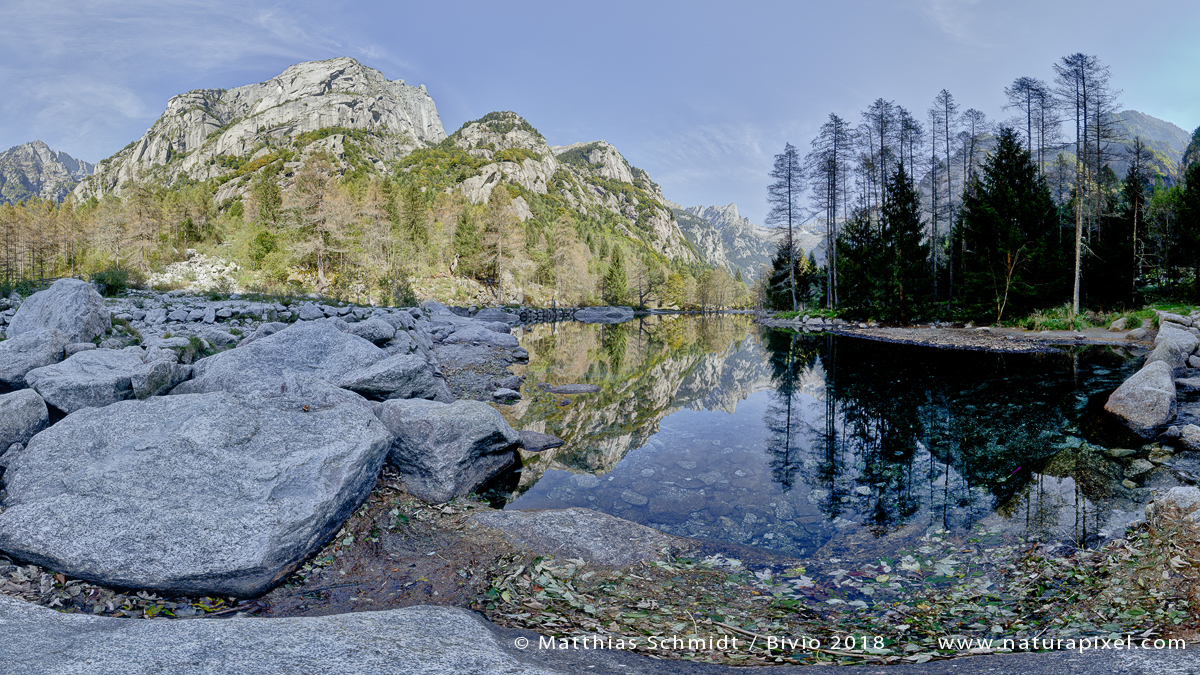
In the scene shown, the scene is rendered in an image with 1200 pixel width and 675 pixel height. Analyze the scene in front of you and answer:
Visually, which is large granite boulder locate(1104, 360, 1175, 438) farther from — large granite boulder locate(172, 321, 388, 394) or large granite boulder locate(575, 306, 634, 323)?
large granite boulder locate(575, 306, 634, 323)

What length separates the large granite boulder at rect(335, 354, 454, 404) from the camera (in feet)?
22.9

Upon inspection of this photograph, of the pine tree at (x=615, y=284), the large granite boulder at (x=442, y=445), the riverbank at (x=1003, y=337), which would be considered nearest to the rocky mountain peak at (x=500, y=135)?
the pine tree at (x=615, y=284)

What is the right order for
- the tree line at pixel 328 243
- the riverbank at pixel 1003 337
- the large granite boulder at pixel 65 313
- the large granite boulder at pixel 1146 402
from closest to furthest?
the large granite boulder at pixel 65 313, the large granite boulder at pixel 1146 402, the riverbank at pixel 1003 337, the tree line at pixel 328 243

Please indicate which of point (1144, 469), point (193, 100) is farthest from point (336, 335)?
point (193, 100)

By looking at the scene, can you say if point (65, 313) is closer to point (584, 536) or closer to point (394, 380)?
point (394, 380)

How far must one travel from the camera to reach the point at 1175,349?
463 inches

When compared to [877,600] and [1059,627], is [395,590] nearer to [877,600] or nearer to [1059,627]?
[877,600]

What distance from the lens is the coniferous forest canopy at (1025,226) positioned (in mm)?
24281

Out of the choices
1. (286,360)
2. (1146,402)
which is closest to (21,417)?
(286,360)

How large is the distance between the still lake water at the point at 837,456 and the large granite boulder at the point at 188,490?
2394 mm

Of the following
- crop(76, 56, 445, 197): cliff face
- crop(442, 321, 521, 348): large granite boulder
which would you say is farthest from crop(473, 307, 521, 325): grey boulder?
crop(76, 56, 445, 197): cliff face

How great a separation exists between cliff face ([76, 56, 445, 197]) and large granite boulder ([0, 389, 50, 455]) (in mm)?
110057

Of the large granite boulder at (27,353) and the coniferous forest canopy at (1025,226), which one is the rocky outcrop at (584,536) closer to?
the large granite boulder at (27,353)

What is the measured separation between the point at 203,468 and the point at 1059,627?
6590 millimetres
